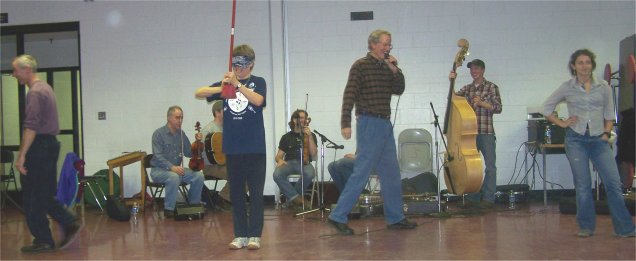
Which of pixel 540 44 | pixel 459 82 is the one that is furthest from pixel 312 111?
pixel 540 44

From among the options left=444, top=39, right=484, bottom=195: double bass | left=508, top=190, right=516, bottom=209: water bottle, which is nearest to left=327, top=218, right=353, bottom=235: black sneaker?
left=444, top=39, right=484, bottom=195: double bass

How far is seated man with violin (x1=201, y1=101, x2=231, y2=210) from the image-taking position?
7254 millimetres

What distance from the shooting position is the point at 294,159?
23.9ft

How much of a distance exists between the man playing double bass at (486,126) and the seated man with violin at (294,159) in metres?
1.71

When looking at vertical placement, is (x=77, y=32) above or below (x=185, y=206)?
above

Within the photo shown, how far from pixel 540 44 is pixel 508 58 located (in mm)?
440

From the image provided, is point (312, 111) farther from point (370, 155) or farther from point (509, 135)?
point (370, 155)

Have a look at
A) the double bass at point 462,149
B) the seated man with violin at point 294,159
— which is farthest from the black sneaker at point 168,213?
the double bass at point 462,149

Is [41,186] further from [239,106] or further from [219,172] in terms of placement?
[219,172]

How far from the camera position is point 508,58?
8.07 metres

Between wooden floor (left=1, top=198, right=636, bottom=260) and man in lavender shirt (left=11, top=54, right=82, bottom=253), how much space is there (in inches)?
8.8

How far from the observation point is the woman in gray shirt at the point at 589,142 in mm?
4320

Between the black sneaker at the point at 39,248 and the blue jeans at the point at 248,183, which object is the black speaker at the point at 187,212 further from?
the blue jeans at the point at 248,183

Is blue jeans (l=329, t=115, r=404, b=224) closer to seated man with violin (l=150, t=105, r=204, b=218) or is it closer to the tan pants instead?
seated man with violin (l=150, t=105, r=204, b=218)
